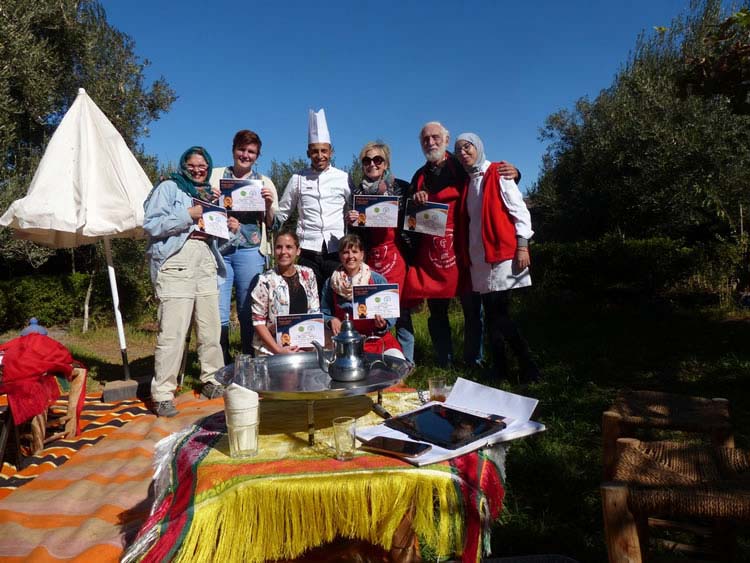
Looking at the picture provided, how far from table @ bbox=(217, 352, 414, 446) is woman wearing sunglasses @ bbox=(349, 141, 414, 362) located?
2.03 metres

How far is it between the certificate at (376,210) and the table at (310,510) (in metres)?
2.98

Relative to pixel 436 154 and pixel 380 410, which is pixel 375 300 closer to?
pixel 436 154

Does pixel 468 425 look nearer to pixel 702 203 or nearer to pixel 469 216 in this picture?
pixel 469 216

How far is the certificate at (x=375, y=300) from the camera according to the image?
390cm

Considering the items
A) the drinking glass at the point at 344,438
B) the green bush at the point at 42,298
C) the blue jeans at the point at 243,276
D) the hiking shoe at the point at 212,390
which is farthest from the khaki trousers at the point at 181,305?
the green bush at the point at 42,298

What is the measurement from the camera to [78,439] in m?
4.35

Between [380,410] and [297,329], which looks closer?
[380,410]

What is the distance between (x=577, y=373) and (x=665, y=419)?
3.49m

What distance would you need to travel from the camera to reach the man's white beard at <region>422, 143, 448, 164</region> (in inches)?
181

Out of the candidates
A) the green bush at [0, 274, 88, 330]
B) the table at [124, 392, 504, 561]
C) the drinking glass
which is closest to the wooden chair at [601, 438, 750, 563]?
the table at [124, 392, 504, 561]

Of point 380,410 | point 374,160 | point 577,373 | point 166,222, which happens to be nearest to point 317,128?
point 374,160

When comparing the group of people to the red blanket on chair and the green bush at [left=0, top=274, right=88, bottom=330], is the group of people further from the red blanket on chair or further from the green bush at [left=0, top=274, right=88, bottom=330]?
the green bush at [left=0, top=274, right=88, bottom=330]

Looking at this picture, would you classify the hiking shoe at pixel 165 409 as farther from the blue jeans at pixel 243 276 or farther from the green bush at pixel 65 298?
the green bush at pixel 65 298

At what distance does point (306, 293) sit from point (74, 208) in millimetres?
2819
